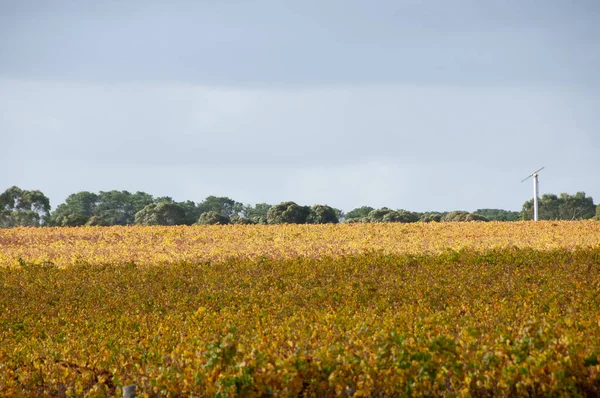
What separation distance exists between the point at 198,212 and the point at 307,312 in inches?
2041

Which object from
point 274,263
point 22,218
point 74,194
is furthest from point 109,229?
point 74,194

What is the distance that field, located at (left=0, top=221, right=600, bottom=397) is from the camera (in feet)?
21.9

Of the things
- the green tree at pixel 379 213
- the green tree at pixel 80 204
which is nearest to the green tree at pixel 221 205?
the green tree at pixel 80 204

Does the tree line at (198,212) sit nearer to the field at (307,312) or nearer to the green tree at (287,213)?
the green tree at (287,213)

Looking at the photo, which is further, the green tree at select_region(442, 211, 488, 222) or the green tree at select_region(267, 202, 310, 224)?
the green tree at select_region(442, 211, 488, 222)

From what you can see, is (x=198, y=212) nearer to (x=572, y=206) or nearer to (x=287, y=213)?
(x=287, y=213)

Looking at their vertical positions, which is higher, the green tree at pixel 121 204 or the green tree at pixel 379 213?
the green tree at pixel 121 204

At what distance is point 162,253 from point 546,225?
15.0 metres

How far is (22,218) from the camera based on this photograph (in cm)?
5422

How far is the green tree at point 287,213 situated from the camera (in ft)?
139

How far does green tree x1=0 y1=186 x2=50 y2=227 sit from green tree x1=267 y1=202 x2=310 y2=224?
22039 millimetres

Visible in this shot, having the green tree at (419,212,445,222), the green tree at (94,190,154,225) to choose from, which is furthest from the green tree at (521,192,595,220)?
the green tree at (94,190,154,225)

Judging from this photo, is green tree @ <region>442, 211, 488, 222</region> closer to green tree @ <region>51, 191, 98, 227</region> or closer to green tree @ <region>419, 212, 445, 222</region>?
green tree @ <region>419, 212, 445, 222</region>

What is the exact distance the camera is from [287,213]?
42.6 meters
